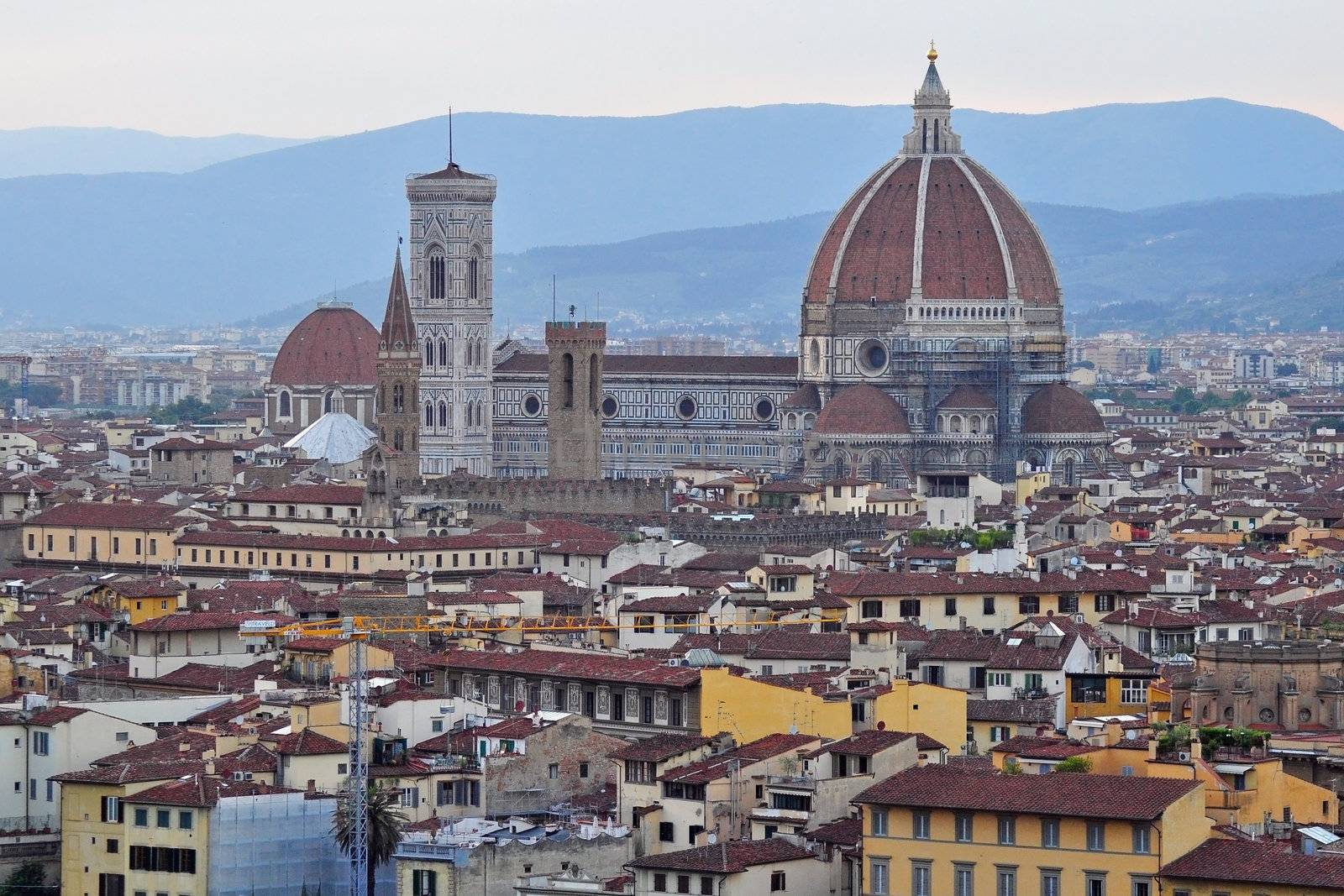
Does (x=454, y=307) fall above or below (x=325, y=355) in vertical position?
above

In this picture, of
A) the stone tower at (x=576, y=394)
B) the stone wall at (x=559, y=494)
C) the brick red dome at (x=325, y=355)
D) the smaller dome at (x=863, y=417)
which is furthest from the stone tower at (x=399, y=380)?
the brick red dome at (x=325, y=355)

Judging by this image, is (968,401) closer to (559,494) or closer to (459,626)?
(559,494)

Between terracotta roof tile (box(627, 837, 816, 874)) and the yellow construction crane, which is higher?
the yellow construction crane

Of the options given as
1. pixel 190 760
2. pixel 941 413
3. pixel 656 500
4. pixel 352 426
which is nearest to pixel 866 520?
pixel 656 500

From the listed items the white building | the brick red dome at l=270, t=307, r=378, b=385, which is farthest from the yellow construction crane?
the brick red dome at l=270, t=307, r=378, b=385

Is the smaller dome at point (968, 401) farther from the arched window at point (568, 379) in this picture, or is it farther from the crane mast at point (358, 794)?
the crane mast at point (358, 794)

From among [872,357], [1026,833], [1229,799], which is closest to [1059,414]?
[872,357]

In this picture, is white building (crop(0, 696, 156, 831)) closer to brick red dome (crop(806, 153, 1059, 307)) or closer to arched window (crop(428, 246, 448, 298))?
brick red dome (crop(806, 153, 1059, 307))
